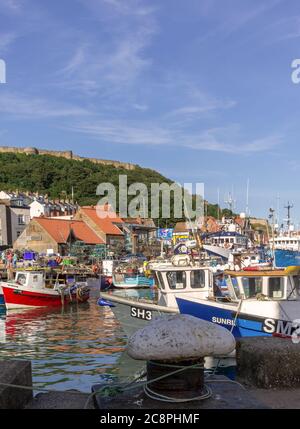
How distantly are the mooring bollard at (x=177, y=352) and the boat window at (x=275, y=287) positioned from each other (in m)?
12.4

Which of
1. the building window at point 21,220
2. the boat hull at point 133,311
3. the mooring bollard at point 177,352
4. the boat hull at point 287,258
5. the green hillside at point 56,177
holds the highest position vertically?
the green hillside at point 56,177

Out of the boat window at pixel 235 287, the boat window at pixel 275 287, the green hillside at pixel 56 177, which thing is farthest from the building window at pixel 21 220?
the boat window at pixel 275 287

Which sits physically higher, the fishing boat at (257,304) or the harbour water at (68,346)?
the fishing boat at (257,304)

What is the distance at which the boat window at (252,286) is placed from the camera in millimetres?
17484

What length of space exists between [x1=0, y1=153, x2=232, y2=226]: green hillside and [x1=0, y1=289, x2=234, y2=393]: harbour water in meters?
110

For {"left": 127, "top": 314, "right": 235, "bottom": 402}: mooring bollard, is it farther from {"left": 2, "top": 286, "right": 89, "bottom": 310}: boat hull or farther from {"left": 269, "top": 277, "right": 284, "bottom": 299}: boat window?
{"left": 2, "top": 286, "right": 89, "bottom": 310}: boat hull

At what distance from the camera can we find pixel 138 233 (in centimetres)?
9525

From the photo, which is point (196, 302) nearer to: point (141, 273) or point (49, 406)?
point (49, 406)

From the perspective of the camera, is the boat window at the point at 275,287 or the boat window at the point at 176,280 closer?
the boat window at the point at 275,287

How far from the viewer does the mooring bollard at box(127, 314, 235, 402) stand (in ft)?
16.8

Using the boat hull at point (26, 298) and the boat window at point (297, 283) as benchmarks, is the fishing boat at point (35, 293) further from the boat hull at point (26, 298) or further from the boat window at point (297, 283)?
the boat window at point (297, 283)

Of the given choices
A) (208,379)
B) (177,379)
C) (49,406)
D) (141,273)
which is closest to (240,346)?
(208,379)

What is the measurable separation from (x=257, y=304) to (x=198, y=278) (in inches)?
159

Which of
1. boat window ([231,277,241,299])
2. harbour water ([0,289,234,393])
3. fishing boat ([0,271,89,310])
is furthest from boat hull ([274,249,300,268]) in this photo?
fishing boat ([0,271,89,310])
